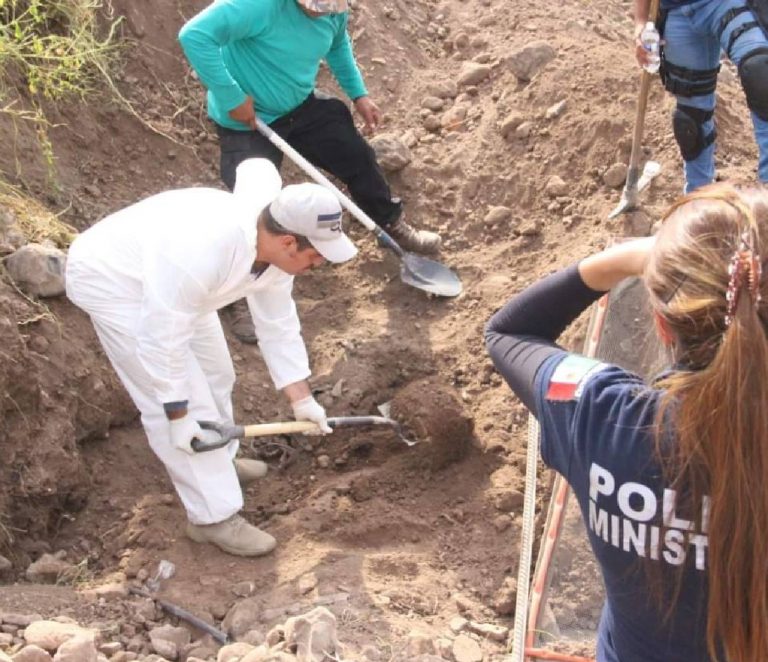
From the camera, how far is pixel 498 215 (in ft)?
17.0

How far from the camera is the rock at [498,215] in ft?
17.0

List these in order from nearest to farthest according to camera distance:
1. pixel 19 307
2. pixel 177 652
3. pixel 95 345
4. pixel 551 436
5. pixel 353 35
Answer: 1. pixel 551 436
2. pixel 177 652
3. pixel 19 307
4. pixel 95 345
5. pixel 353 35

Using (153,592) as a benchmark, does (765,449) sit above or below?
above

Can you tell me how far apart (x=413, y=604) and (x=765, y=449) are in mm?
2158

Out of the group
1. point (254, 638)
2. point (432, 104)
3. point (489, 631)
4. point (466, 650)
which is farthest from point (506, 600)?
point (432, 104)

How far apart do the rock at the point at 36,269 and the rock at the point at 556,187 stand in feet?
8.10

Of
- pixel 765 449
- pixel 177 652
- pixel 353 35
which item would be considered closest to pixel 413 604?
pixel 177 652

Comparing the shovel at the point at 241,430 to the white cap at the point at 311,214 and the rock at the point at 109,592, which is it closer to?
the rock at the point at 109,592

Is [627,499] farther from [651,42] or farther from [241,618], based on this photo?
[651,42]

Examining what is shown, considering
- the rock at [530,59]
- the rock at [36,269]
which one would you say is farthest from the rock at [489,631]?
the rock at [530,59]

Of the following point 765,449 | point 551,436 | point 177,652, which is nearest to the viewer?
point 765,449

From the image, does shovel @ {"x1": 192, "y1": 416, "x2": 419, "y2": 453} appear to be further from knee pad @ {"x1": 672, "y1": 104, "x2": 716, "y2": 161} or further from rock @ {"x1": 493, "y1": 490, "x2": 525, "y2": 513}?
knee pad @ {"x1": 672, "y1": 104, "x2": 716, "y2": 161}

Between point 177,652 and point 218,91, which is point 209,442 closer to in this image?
point 177,652

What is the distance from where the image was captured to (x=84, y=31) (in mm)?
4941
